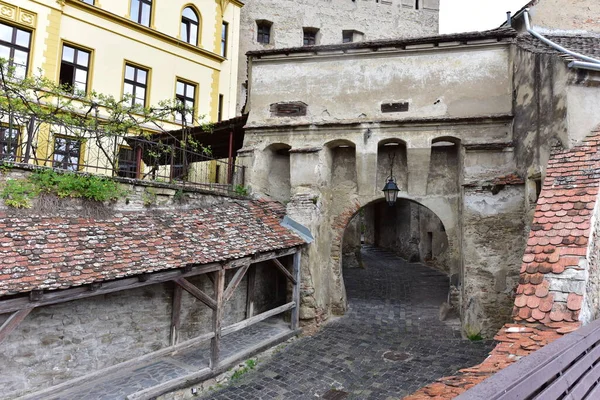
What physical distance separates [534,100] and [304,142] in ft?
18.4

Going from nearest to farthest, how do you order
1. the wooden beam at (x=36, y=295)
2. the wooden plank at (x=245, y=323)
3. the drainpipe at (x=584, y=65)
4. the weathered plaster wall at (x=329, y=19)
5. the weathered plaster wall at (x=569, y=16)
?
the wooden beam at (x=36, y=295) < the drainpipe at (x=584, y=65) < the wooden plank at (x=245, y=323) < the weathered plaster wall at (x=569, y=16) < the weathered plaster wall at (x=329, y=19)

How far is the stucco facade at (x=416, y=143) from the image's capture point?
827 centimetres

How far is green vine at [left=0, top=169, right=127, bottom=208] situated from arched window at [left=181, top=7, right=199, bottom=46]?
12973 mm

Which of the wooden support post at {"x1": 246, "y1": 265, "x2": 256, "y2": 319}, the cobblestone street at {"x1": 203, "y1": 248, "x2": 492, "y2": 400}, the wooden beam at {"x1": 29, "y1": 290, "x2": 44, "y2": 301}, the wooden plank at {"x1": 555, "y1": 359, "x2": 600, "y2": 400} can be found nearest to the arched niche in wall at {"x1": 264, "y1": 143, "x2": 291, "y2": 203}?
the wooden support post at {"x1": 246, "y1": 265, "x2": 256, "y2": 319}

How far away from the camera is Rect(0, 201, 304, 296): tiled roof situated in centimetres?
478

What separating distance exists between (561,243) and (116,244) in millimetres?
6643

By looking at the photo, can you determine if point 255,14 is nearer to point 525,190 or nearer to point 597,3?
point 597,3

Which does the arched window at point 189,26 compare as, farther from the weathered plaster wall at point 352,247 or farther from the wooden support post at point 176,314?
the wooden support post at point 176,314

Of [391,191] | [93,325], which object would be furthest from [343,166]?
[93,325]

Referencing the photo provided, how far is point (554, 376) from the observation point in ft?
7.80

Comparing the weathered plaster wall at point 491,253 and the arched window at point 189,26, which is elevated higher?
the arched window at point 189,26

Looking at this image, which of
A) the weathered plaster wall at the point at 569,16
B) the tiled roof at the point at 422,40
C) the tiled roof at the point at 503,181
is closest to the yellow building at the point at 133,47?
the tiled roof at the point at 422,40

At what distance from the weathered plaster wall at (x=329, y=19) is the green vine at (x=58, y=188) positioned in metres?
15.1

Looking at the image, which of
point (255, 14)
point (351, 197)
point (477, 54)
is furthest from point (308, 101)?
point (255, 14)
